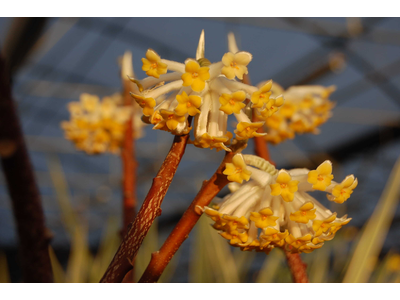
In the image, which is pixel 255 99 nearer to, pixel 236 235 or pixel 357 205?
pixel 236 235

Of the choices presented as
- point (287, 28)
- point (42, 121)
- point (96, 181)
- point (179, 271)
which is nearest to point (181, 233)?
point (287, 28)

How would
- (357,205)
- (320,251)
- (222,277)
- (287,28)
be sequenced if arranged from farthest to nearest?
(357,205)
(287,28)
(320,251)
(222,277)

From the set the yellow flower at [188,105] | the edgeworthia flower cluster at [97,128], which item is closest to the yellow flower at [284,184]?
the yellow flower at [188,105]

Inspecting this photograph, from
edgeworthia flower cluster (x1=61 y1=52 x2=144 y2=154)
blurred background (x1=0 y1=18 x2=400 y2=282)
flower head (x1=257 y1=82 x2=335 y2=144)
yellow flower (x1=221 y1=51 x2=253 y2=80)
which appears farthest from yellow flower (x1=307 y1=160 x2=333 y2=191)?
blurred background (x1=0 y1=18 x2=400 y2=282)

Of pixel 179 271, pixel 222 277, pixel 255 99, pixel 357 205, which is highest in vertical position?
pixel 255 99

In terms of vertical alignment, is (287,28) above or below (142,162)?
above

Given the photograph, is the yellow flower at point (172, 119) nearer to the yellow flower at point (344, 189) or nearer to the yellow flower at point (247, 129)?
the yellow flower at point (247, 129)

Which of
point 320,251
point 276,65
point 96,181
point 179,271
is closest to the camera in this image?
point 320,251
